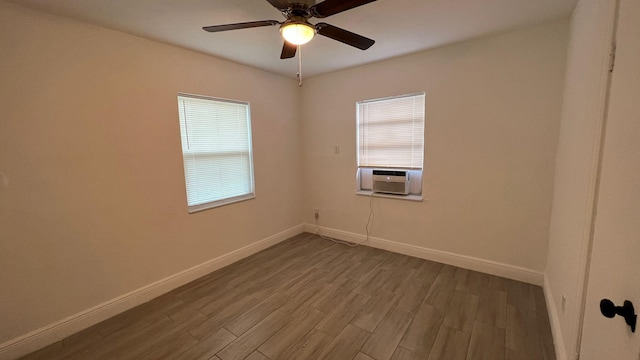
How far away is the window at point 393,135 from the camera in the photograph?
119 inches

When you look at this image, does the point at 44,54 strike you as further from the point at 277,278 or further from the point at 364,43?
the point at 277,278

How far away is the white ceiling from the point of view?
70.0 inches

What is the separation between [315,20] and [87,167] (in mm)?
2190

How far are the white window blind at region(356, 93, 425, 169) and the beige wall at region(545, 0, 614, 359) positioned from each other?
1267 mm

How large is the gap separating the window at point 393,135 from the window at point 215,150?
5.10ft

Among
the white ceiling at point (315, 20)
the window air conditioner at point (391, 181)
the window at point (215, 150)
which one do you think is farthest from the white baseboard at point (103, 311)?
the white ceiling at point (315, 20)

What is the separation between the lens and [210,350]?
5.86ft

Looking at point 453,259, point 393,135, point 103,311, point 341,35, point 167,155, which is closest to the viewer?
point 341,35

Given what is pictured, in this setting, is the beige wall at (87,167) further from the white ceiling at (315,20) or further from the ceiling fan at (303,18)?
the ceiling fan at (303,18)

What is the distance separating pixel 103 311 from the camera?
83.7 inches

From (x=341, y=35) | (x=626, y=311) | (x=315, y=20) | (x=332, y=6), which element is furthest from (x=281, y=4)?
(x=626, y=311)

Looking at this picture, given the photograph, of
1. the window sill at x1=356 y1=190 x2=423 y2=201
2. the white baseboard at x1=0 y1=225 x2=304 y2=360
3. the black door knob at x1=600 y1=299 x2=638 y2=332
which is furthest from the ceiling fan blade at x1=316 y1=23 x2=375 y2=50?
the white baseboard at x1=0 y1=225 x2=304 y2=360

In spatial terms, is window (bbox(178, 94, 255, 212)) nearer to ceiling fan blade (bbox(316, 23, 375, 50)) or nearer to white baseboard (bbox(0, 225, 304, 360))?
white baseboard (bbox(0, 225, 304, 360))

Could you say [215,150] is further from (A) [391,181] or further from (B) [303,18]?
(A) [391,181]
